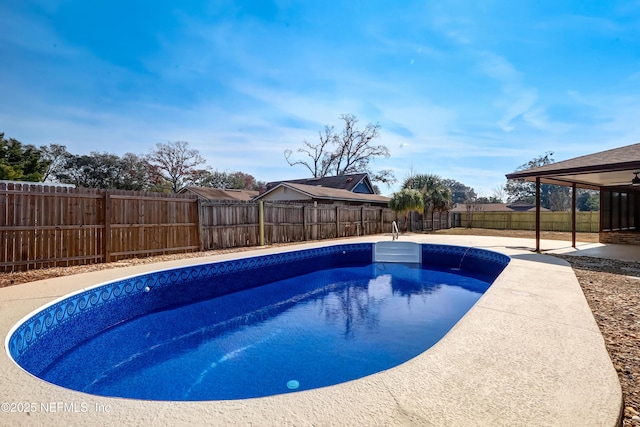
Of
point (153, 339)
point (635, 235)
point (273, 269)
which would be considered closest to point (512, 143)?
point (635, 235)

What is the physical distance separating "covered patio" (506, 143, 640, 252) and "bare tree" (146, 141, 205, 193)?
29328 millimetres

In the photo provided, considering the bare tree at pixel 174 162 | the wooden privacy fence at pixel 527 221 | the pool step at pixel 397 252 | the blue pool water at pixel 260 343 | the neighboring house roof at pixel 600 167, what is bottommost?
the blue pool water at pixel 260 343

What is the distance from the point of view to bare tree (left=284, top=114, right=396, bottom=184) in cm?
3325

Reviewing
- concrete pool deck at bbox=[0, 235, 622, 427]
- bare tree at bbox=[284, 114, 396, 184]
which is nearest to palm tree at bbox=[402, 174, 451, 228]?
bare tree at bbox=[284, 114, 396, 184]

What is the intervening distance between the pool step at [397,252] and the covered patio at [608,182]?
145 inches

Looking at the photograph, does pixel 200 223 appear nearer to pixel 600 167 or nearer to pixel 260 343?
pixel 260 343

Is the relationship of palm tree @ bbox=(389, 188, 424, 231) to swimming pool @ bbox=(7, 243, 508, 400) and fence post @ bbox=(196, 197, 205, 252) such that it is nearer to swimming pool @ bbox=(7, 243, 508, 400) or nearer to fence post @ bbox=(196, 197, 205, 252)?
swimming pool @ bbox=(7, 243, 508, 400)

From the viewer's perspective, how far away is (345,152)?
34.0 m

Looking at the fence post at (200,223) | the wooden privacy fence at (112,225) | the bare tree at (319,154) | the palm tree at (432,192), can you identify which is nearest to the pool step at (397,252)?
the wooden privacy fence at (112,225)

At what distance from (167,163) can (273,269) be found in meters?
26.9

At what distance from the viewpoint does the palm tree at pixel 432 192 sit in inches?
842

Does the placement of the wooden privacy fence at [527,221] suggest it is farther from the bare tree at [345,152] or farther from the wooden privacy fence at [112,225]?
the wooden privacy fence at [112,225]

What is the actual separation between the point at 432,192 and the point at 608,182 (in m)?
10.2

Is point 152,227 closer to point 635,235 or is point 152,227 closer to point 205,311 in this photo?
point 205,311
